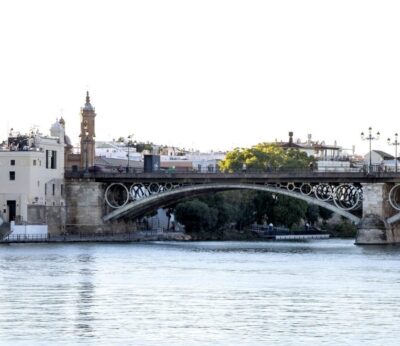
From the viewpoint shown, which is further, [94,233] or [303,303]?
[94,233]

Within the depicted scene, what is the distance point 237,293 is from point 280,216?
74.2 metres

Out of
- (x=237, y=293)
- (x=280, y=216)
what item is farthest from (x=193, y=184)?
(x=237, y=293)

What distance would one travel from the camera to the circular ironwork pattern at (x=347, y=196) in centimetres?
11336

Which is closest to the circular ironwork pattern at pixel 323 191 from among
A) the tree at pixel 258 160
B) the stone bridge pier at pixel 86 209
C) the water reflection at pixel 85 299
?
the stone bridge pier at pixel 86 209

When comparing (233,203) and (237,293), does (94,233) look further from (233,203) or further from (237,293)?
(237,293)

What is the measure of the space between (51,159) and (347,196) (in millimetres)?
21132

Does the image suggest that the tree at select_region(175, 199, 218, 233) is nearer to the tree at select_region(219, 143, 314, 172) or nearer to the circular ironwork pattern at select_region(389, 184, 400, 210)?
the tree at select_region(219, 143, 314, 172)

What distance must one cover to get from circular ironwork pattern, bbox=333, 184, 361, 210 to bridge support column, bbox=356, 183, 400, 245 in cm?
215

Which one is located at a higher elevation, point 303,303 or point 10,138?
point 10,138

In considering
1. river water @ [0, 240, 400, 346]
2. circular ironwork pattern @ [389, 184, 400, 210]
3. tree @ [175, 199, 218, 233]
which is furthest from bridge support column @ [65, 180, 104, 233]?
river water @ [0, 240, 400, 346]

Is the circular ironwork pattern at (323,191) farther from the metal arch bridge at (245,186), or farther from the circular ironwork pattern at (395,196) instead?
the circular ironwork pattern at (395,196)

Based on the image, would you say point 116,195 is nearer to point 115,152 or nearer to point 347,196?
point 347,196

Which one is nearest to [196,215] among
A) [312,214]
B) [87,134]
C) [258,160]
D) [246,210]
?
[246,210]

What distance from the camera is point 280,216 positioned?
452 ft
